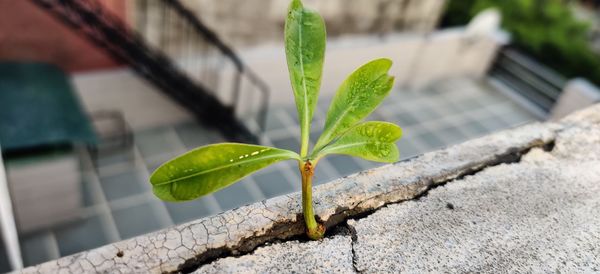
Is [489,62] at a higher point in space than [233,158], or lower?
lower

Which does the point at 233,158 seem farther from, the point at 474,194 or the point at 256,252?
the point at 474,194

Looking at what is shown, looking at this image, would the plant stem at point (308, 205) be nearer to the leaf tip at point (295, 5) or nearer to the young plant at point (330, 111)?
the young plant at point (330, 111)

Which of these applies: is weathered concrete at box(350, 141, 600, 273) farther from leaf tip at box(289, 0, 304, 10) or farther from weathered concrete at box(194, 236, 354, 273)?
leaf tip at box(289, 0, 304, 10)

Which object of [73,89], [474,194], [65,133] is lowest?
[474,194]

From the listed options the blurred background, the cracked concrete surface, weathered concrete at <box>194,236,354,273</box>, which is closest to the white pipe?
the blurred background

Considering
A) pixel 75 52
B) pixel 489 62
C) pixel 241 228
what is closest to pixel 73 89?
pixel 75 52

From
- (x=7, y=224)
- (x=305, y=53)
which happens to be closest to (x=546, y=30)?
(x=7, y=224)
